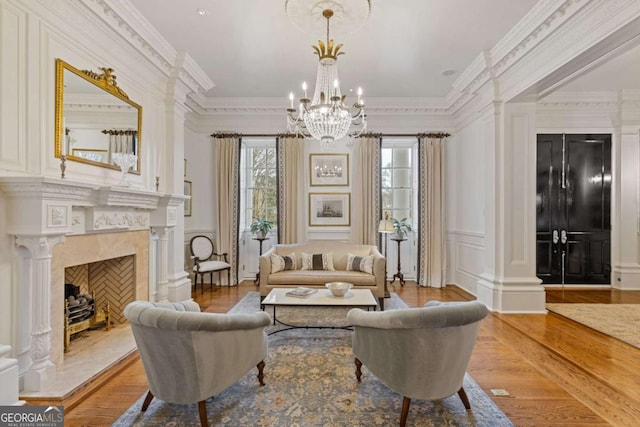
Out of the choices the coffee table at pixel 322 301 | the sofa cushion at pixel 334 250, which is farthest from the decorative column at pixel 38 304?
the sofa cushion at pixel 334 250

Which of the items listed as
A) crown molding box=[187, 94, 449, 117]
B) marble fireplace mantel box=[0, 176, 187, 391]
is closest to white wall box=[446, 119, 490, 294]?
crown molding box=[187, 94, 449, 117]

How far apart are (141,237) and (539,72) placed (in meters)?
5.07

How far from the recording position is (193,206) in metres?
6.50

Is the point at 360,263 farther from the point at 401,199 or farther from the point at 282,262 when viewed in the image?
the point at 401,199

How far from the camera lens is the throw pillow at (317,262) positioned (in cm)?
525

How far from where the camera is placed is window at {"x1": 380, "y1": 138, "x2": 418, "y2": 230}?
679cm

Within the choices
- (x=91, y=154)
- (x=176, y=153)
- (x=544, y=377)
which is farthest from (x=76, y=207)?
(x=544, y=377)

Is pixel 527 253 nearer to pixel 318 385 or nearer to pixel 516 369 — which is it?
pixel 516 369

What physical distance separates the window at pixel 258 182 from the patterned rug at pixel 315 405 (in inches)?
161

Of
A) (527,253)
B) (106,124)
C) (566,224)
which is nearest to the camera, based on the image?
(106,124)

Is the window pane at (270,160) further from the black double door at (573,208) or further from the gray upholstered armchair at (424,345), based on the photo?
the gray upholstered armchair at (424,345)

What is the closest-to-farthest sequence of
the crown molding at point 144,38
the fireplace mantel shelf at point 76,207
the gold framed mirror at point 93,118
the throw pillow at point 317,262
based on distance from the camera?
the fireplace mantel shelf at point 76,207 < the gold framed mirror at point 93,118 < the crown molding at point 144,38 < the throw pillow at point 317,262

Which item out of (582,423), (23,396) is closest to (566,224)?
(582,423)

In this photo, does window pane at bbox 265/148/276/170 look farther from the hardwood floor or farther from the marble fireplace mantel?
the hardwood floor
